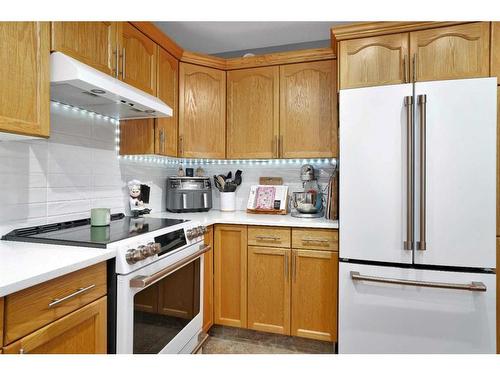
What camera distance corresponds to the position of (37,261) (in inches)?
41.3

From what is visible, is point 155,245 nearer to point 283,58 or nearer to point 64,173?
point 64,173

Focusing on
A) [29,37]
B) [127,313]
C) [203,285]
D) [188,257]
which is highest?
[29,37]

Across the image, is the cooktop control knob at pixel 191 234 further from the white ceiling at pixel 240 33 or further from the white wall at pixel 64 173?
the white ceiling at pixel 240 33

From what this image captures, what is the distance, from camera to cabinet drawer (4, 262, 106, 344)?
2.90ft

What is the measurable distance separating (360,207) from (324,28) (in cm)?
156

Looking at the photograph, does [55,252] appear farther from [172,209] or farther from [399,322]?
[399,322]

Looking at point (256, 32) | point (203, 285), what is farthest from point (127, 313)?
point (256, 32)

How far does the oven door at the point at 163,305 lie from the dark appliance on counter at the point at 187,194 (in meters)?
0.69

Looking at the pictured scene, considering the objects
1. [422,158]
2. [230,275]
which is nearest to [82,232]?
[230,275]

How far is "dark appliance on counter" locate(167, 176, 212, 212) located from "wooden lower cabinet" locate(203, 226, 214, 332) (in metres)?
0.46

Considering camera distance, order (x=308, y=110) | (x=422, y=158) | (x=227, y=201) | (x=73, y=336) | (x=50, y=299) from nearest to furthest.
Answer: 1. (x=50, y=299)
2. (x=73, y=336)
3. (x=422, y=158)
4. (x=308, y=110)
5. (x=227, y=201)

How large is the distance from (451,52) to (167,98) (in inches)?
75.1

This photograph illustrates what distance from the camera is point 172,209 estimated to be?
2576 millimetres

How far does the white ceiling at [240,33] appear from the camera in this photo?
7.89 ft
